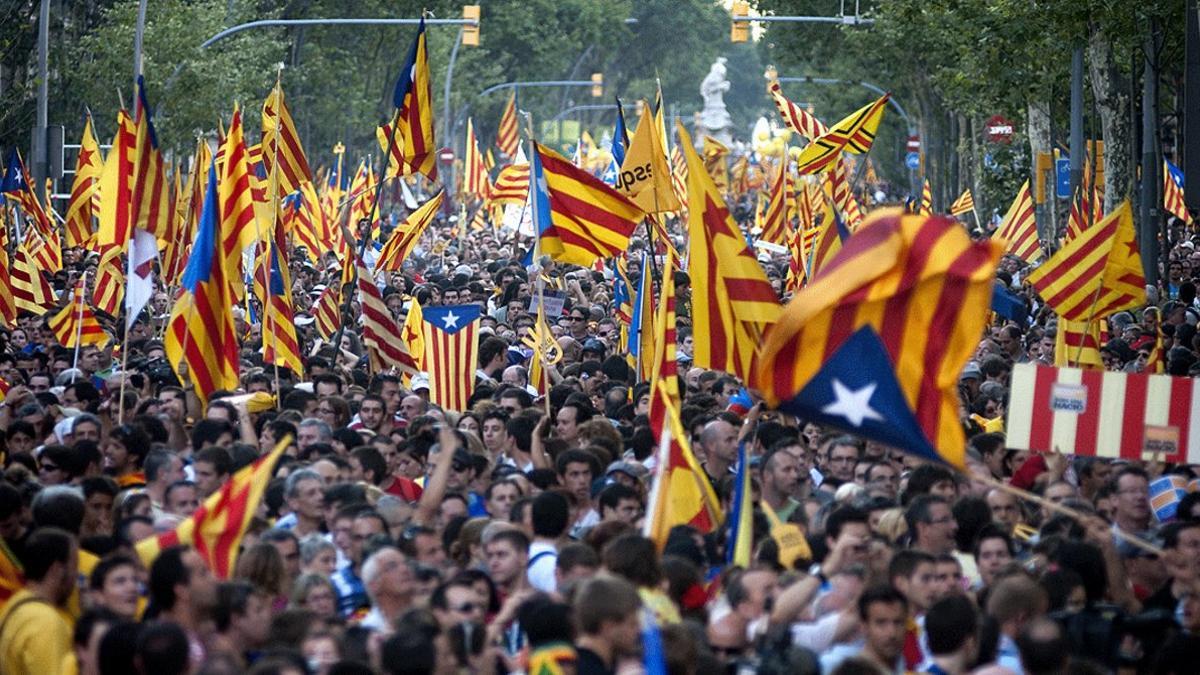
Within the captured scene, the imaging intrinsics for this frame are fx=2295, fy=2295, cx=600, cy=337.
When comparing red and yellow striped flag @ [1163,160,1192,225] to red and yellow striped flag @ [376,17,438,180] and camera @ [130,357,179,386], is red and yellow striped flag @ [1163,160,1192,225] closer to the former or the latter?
red and yellow striped flag @ [376,17,438,180]

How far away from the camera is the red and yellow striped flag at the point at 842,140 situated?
23859 millimetres

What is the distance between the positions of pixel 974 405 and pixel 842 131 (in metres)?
8.62

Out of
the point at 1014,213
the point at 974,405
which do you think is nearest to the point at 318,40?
the point at 1014,213

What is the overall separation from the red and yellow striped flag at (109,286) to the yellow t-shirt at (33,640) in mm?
10636

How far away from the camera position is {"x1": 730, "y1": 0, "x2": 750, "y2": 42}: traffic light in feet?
127

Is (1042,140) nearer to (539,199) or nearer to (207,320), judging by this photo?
(539,199)

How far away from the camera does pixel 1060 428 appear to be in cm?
1073

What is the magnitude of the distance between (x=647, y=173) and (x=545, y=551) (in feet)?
25.2

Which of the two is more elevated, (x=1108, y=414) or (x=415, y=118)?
(x=415, y=118)

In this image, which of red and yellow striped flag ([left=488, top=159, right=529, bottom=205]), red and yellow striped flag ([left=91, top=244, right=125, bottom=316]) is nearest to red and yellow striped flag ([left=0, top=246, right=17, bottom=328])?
red and yellow striped flag ([left=91, top=244, right=125, bottom=316])

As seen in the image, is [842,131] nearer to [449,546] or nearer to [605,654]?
[449,546]

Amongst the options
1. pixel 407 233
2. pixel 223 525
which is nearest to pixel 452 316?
pixel 407 233

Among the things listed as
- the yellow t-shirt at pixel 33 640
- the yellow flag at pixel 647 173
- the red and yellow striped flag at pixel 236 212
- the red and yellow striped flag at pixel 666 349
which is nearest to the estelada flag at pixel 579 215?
the yellow flag at pixel 647 173

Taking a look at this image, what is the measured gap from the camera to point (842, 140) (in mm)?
23797
